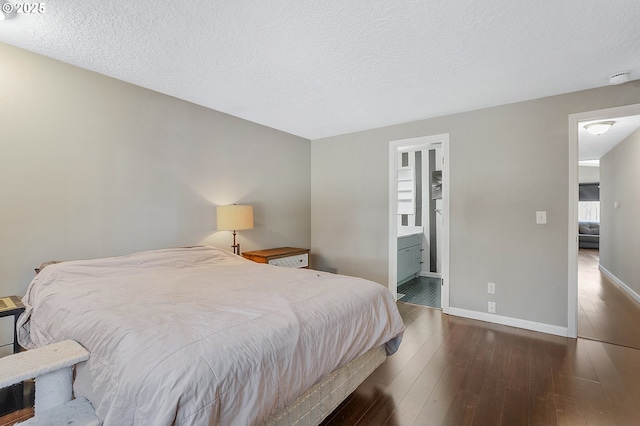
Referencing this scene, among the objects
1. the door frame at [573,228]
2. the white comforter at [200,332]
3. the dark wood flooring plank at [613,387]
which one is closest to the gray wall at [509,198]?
the door frame at [573,228]

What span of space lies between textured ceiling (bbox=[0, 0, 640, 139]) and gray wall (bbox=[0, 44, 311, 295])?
212 mm

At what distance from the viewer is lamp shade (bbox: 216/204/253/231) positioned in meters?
3.17

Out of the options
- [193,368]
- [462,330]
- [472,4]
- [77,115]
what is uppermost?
[472,4]

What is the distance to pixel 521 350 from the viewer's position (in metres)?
2.54

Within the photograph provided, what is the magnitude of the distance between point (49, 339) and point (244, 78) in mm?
2212

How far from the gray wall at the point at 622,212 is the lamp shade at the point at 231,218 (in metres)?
4.99

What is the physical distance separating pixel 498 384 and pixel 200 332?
2009 mm

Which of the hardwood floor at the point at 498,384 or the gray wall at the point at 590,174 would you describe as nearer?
the hardwood floor at the point at 498,384

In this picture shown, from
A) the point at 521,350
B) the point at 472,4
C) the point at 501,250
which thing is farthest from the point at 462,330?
the point at 472,4

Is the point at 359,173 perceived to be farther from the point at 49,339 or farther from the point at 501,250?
the point at 49,339

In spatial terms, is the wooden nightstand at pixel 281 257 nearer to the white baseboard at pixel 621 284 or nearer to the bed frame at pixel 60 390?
the bed frame at pixel 60 390

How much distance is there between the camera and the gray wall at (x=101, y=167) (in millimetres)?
2119

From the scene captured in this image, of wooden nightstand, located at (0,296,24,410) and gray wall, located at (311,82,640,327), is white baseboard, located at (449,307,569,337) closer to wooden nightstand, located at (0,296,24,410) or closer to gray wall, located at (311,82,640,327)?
gray wall, located at (311,82,640,327)

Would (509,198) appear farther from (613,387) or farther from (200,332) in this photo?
(200,332)
